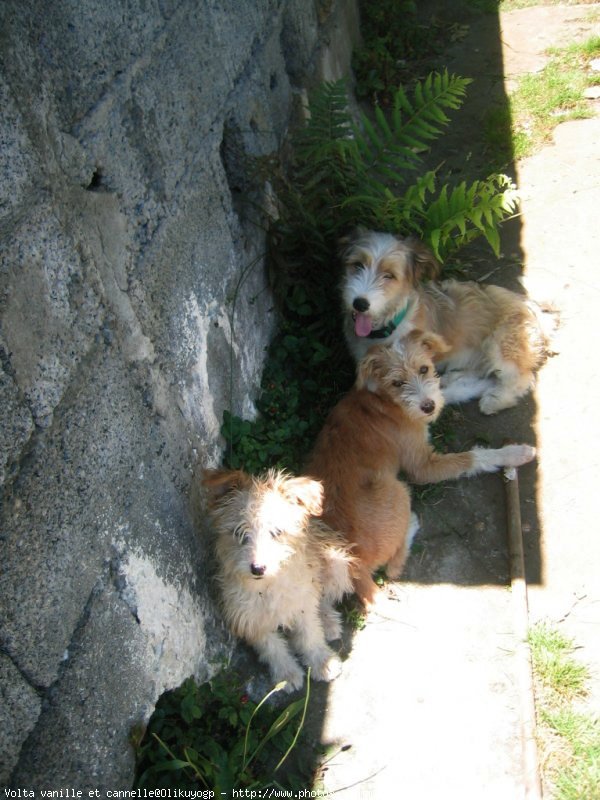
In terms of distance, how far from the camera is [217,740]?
3.20 meters

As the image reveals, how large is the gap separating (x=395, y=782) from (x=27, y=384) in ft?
7.77

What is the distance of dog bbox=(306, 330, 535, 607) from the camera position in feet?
12.2

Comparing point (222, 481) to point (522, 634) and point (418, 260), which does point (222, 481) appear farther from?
point (418, 260)

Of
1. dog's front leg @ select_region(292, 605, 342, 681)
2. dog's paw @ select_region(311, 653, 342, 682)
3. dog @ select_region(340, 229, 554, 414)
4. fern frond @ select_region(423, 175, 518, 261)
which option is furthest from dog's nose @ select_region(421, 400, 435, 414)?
dog's paw @ select_region(311, 653, 342, 682)

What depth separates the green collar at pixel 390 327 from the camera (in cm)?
455

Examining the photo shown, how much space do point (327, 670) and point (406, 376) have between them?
1.62m

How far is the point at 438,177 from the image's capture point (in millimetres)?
6449

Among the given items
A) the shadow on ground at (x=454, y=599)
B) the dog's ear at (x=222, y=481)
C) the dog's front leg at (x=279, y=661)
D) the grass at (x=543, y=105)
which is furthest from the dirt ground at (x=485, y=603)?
the grass at (x=543, y=105)

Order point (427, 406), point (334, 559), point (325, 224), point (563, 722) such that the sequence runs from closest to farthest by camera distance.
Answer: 1. point (563, 722)
2. point (334, 559)
3. point (427, 406)
4. point (325, 224)

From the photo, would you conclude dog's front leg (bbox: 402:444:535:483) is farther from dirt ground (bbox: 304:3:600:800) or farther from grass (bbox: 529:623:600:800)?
grass (bbox: 529:623:600:800)

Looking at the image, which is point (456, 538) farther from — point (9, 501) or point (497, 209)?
point (9, 501)

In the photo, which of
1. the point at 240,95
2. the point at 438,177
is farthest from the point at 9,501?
the point at 438,177

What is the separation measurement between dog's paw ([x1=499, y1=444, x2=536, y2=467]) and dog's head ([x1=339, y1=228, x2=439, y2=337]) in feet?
3.58

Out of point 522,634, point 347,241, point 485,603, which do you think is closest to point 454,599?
point 485,603
